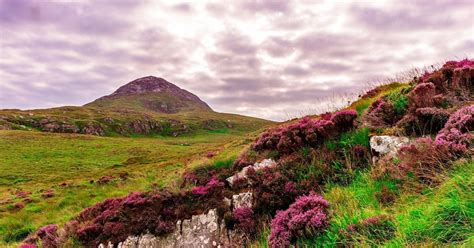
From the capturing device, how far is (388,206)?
5.82m

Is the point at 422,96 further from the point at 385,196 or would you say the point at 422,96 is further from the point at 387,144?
the point at 385,196

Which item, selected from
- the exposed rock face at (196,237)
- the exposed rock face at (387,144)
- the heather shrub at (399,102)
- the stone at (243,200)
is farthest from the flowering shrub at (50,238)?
the heather shrub at (399,102)

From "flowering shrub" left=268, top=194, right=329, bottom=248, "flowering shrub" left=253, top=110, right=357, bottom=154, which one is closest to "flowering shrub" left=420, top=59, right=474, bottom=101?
"flowering shrub" left=253, top=110, right=357, bottom=154

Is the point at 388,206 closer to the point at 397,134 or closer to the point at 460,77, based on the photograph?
the point at 397,134

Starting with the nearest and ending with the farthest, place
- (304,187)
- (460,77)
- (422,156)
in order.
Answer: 1. (422,156)
2. (304,187)
3. (460,77)

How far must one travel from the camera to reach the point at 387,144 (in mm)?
8398

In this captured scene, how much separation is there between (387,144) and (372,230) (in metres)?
4.34

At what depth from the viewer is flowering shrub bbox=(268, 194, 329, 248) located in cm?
564

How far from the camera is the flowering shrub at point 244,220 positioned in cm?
794

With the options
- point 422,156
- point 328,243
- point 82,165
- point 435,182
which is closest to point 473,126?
point 422,156

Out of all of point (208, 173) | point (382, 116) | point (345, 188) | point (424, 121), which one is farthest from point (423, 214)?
point (208, 173)

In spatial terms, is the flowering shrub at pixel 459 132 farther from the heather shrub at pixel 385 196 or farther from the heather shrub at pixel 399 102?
the heather shrub at pixel 399 102

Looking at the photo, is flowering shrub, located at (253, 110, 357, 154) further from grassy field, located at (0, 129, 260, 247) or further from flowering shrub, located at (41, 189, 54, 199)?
flowering shrub, located at (41, 189, 54, 199)

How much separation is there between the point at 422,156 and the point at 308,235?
3249 mm
